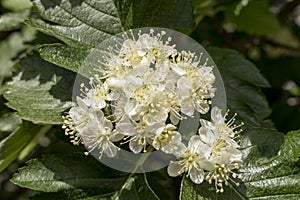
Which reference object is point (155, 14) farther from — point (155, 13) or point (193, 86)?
point (193, 86)

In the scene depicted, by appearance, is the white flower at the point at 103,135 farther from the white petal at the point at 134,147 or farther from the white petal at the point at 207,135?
the white petal at the point at 207,135

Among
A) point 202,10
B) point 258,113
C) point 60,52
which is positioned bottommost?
point 258,113

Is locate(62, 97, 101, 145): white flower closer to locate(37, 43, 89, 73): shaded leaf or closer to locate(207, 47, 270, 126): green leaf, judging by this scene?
locate(37, 43, 89, 73): shaded leaf

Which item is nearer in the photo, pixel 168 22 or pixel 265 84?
pixel 168 22

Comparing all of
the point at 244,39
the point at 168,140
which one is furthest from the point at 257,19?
the point at 168,140

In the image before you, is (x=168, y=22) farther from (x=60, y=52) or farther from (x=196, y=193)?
A: (x=196, y=193)

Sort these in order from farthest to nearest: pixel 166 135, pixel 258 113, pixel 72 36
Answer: pixel 258 113 < pixel 72 36 < pixel 166 135

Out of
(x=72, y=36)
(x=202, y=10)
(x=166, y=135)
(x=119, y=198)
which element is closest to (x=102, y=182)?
(x=119, y=198)
